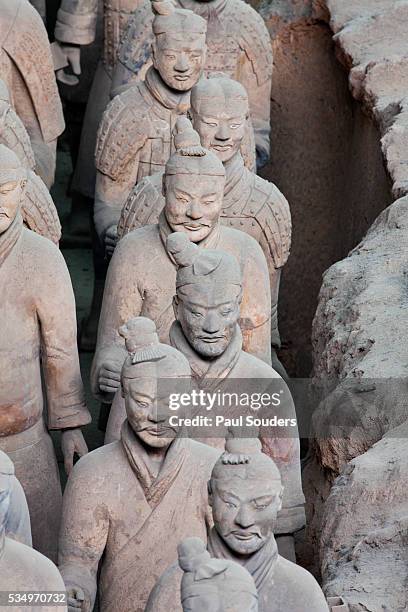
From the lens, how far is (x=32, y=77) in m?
8.06

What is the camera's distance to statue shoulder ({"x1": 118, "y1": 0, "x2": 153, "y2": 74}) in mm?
8375

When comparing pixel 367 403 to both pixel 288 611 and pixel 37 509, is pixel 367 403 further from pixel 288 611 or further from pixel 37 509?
pixel 288 611

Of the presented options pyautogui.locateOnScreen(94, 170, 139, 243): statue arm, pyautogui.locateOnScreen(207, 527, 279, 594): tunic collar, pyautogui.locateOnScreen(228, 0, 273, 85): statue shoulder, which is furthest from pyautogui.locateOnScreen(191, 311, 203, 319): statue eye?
pyautogui.locateOnScreen(228, 0, 273, 85): statue shoulder

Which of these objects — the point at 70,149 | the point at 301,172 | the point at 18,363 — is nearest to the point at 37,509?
the point at 18,363

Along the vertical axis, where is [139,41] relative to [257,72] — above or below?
above

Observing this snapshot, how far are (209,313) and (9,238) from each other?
0.63 metres

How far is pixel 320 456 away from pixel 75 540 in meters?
1.66

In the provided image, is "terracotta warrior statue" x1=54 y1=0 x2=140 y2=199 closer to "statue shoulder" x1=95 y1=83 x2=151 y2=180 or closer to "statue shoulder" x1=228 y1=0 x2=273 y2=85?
"statue shoulder" x1=228 y1=0 x2=273 y2=85

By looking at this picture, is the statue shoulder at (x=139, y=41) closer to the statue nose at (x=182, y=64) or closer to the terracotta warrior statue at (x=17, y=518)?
the statue nose at (x=182, y=64)

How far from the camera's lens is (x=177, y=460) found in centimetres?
505

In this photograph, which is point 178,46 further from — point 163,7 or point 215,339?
point 215,339

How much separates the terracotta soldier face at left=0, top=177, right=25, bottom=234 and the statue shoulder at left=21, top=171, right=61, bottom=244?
111 cm

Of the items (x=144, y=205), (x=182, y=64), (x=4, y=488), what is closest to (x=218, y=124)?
(x=144, y=205)

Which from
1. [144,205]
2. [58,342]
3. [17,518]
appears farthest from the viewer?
[144,205]
